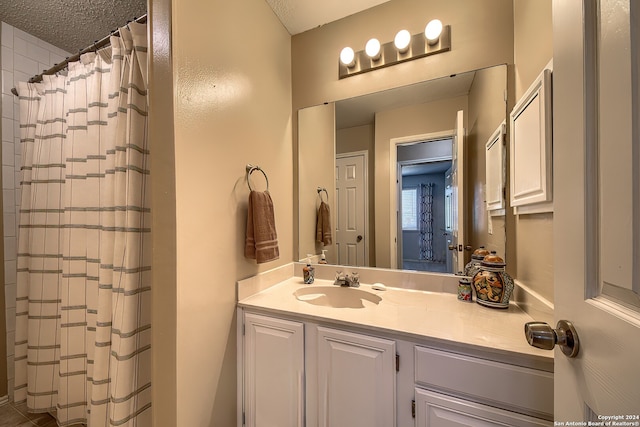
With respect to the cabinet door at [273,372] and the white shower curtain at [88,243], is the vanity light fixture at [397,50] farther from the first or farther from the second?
the cabinet door at [273,372]

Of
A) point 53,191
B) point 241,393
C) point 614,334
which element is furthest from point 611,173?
point 53,191

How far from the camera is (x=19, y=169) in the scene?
1.62m

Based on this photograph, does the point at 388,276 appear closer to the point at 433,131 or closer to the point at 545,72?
the point at 433,131

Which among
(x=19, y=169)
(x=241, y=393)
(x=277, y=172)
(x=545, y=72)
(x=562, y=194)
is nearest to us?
(x=562, y=194)

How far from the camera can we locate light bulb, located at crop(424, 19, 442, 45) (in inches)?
49.6

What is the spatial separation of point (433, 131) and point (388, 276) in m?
0.90

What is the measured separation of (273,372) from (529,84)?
169 cm

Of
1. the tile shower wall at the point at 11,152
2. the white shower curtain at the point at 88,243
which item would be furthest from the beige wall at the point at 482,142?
the tile shower wall at the point at 11,152

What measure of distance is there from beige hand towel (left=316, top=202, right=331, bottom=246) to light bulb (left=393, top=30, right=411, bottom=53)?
1.05 meters

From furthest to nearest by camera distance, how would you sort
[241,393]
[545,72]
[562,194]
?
[241,393]
[545,72]
[562,194]

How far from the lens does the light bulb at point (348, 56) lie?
1.47m

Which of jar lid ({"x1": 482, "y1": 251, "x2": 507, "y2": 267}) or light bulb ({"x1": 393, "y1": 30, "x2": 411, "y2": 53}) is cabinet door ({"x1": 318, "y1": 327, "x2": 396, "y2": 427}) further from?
light bulb ({"x1": 393, "y1": 30, "x2": 411, "y2": 53})

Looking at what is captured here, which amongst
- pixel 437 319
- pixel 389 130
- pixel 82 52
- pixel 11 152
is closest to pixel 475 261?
pixel 437 319

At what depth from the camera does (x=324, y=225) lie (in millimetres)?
1640
